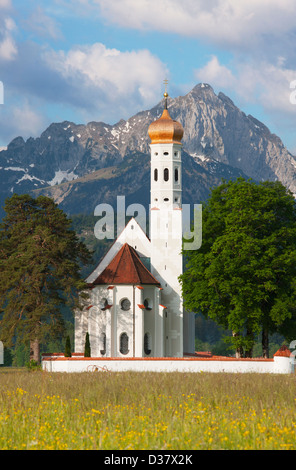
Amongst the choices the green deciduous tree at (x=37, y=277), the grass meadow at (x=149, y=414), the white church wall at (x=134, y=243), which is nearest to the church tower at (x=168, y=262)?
the white church wall at (x=134, y=243)

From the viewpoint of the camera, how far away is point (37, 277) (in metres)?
52.1

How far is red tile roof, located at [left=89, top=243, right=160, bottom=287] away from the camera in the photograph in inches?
2318

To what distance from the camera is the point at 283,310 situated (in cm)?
4750

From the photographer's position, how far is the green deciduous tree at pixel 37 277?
52.2 meters

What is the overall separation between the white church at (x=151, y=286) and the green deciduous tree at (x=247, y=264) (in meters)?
7.47

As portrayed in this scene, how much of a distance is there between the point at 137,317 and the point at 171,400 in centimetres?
3557

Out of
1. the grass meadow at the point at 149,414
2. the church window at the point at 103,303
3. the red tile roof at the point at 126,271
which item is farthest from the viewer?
the church window at the point at 103,303

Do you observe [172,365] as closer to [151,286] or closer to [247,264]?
[247,264]

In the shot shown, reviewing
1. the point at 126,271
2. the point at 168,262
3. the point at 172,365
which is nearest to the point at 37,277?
the point at 126,271

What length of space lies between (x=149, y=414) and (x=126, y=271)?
39.0 metres

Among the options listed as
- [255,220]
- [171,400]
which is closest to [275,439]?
[171,400]

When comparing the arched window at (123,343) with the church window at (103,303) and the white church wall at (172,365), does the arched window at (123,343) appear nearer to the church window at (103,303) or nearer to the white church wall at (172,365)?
the church window at (103,303)

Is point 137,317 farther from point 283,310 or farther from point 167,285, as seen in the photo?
point 283,310

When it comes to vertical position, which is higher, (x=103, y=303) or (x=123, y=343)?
(x=103, y=303)
